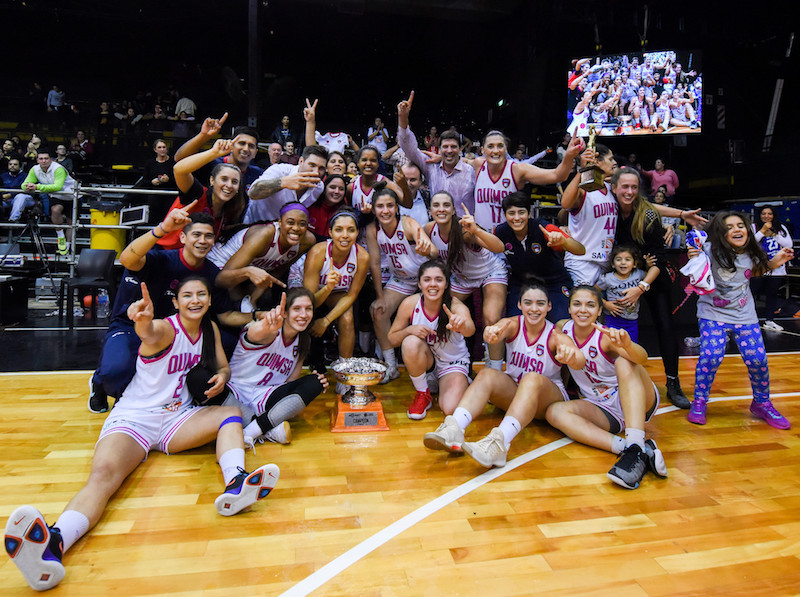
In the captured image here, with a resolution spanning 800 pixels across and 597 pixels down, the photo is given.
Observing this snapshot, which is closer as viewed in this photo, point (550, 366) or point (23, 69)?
point (550, 366)

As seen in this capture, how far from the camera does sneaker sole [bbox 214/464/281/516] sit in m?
1.98

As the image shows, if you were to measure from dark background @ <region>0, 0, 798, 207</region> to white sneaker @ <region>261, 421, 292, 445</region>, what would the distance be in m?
11.2

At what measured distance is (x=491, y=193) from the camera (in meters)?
3.98

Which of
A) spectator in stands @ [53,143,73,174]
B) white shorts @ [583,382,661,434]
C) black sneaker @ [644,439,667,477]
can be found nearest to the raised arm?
white shorts @ [583,382,661,434]

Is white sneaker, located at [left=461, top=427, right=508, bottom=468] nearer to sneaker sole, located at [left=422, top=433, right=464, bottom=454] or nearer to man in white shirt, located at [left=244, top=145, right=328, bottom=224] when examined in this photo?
sneaker sole, located at [left=422, top=433, right=464, bottom=454]

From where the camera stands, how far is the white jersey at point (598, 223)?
366 centimetres

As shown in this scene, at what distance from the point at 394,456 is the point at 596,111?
10.8 metres

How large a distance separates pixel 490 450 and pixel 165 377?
1.67m

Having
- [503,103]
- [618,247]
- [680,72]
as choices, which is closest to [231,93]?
[503,103]

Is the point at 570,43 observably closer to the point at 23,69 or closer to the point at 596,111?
the point at 596,111

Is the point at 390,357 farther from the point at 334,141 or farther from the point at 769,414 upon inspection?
the point at 334,141

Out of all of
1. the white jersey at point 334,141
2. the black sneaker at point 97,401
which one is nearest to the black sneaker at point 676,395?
the black sneaker at point 97,401

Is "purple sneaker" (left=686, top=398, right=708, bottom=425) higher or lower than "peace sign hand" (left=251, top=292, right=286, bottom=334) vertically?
lower

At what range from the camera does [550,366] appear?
9.66 ft
